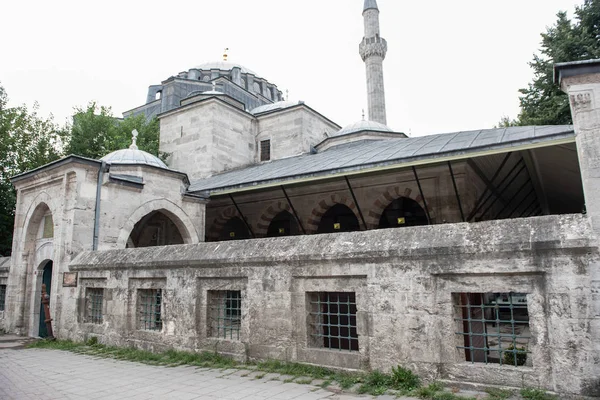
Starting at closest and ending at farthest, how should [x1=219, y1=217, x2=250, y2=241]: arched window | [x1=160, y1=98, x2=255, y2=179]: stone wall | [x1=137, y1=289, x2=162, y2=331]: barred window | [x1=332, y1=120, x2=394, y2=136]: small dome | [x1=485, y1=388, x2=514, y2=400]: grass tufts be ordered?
[x1=485, y1=388, x2=514, y2=400]: grass tufts → [x1=137, y1=289, x2=162, y2=331]: barred window → [x1=219, y1=217, x2=250, y2=241]: arched window → [x1=332, y1=120, x2=394, y2=136]: small dome → [x1=160, y1=98, x2=255, y2=179]: stone wall

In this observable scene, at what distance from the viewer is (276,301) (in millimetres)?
5254

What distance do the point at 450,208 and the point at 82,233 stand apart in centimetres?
823

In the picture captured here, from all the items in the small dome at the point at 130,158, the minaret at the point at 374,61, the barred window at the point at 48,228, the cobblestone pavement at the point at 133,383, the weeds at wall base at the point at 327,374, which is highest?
the minaret at the point at 374,61

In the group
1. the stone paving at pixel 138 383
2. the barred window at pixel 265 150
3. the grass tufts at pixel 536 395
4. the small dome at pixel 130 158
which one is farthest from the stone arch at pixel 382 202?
the barred window at pixel 265 150

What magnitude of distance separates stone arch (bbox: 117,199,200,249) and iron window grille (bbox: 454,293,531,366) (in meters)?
7.16

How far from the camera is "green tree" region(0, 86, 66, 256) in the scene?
16.3 m

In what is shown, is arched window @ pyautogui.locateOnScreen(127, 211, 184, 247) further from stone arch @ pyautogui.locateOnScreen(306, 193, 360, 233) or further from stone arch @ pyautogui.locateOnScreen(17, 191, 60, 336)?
stone arch @ pyautogui.locateOnScreen(306, 193, 360, 233)

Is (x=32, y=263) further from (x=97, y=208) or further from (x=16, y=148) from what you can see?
(x=16, y=148)

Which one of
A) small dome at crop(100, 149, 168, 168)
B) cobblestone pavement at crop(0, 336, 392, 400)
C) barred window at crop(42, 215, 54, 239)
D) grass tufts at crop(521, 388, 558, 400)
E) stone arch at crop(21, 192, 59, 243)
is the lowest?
cobblestone pavement at crop(0, 336, 392, 400)

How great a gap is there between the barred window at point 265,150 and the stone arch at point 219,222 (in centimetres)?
561

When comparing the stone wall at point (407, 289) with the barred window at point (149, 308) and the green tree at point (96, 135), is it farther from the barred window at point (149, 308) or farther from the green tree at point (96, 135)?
the green tree at point (96, 135)

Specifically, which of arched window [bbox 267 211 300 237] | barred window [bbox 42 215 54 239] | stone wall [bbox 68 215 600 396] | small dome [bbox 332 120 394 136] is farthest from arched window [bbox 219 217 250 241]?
stone wall [bbox 68 215 600 396]

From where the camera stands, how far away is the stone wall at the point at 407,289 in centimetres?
364

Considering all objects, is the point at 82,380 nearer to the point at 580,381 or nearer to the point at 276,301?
the point at 276,301
